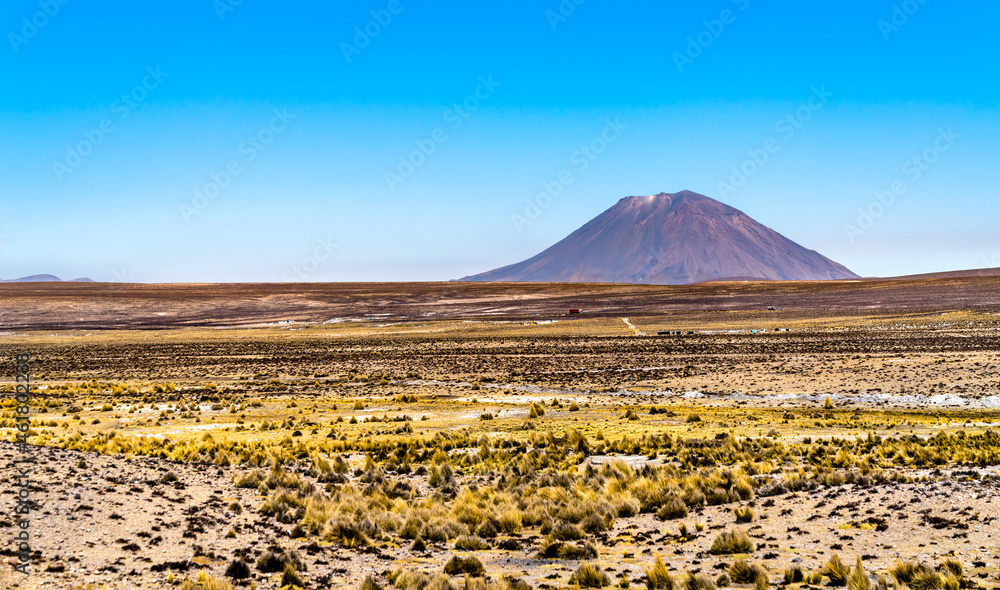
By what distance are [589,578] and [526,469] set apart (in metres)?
6.73

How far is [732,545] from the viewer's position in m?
9.20

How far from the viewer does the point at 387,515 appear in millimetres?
11328

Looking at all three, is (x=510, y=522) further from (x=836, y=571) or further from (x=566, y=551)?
(x=836, y=571)

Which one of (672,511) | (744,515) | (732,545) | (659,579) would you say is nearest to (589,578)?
(659,579)

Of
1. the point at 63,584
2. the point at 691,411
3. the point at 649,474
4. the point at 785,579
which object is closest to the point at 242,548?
the point at 63,584

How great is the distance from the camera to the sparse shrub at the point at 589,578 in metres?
8.20

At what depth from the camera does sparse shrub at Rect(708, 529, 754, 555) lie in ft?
30.0

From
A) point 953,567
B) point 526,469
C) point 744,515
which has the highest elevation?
point 953,567

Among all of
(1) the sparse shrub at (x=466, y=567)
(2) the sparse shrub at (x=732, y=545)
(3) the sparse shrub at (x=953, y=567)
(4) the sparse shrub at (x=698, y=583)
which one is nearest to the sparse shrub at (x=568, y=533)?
(1) the sparse shrub at (x=466, y=567)

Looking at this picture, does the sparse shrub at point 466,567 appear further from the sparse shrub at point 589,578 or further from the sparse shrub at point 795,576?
the sparse shrub at point 795,576

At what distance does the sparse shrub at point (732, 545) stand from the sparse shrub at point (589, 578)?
180cm

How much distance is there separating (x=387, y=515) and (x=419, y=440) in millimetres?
7437

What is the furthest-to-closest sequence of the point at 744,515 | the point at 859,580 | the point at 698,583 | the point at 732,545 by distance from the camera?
the point at 744,515 < the point at 732,545 < the point at 698,583 < the point at 859,580

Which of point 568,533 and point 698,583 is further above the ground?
point 698,583
